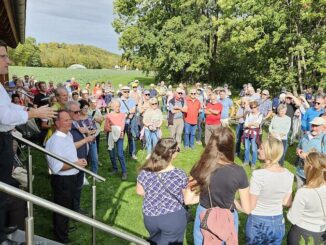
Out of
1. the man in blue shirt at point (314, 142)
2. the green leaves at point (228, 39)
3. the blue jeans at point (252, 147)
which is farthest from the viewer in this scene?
the green leaves at point (228, 39)

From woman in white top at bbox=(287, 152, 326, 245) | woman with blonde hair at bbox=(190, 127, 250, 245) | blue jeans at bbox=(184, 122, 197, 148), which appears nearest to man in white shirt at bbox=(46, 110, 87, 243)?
woman with blonde hair at bbox=(190, 127, 250, 245)

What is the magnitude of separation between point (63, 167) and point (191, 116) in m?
6.76

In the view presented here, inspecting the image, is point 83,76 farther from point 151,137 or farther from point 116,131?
point 116,131

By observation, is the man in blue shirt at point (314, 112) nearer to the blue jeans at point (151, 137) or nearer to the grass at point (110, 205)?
the grass at point (110, 205)

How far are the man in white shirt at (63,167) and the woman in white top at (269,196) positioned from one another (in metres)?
2.31

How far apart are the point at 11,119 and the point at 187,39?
3148 cm

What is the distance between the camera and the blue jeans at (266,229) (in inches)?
155

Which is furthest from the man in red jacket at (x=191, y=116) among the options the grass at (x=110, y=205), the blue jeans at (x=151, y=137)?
the blue jeans at (x=151, y=137)

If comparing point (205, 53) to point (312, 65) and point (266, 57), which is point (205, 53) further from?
point (312, 65)

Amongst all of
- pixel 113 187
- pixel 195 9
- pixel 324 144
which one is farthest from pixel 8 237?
pixel 195 9

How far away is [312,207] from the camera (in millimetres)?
3641

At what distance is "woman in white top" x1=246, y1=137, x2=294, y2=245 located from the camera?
3744mm

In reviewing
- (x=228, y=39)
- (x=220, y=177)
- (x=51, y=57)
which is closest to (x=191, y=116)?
(x=220, y=177)

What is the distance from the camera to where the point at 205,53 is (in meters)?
34.0
